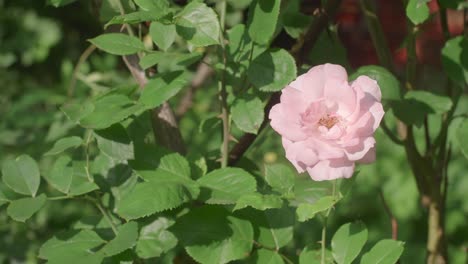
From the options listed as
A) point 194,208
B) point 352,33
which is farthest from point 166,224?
point 352,33

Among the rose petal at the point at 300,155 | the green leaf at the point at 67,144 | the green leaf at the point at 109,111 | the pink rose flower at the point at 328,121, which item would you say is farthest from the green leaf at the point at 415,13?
the green leaf at the point at 67,144

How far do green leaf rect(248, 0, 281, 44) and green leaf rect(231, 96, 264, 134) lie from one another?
0.09 metres

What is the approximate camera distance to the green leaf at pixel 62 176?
120 cm

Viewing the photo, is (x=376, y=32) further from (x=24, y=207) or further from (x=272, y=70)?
(x=24, y=207)

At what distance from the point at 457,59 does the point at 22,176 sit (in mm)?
689

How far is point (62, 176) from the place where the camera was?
122cm

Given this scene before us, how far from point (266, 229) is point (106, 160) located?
0.99 feet

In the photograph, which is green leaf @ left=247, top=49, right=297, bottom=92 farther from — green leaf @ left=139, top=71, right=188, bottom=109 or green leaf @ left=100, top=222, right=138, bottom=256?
green leaf @ left=100, top=222, right=138, bottom=256

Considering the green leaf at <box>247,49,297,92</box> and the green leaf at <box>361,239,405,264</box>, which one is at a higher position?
the green leaf at <box>247,49,297,92</box>

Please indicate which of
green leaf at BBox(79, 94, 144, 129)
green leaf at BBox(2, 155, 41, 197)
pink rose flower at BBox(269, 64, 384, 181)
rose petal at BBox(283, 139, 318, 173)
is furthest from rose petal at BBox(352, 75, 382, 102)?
green leaf at BBox(2, 155, 41, 197)

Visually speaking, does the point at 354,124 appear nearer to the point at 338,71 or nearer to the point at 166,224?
the point at 338,71

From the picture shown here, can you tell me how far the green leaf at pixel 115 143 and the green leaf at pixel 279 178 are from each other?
0.20 metres

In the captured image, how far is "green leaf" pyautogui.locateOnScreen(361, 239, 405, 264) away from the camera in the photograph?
1.02 m

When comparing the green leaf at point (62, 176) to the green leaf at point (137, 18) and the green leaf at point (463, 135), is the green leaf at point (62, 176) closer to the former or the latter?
the green leaf at point (137, 18)
